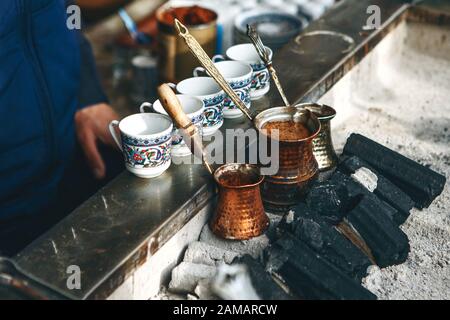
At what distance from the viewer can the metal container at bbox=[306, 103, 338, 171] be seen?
2.31 metres

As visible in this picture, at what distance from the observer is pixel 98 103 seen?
3.19 m

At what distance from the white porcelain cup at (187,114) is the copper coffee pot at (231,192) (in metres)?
0.11

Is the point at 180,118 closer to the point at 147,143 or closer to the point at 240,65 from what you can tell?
the point at 147,143

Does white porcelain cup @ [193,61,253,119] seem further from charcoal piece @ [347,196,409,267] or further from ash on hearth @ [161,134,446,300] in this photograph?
charcoal piece @ [347,196,409,267]

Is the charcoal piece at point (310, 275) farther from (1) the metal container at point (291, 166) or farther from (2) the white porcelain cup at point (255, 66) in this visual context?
(2) the white porcelain cup at point (255, 66)

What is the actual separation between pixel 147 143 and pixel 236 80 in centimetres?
48

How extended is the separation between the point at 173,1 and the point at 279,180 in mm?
2406

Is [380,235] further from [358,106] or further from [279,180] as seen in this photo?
[358,106]

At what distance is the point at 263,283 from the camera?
5.85ft

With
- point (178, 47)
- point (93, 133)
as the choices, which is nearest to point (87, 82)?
point (93, 133)

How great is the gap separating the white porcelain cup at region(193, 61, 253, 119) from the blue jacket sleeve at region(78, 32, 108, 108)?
820 mm

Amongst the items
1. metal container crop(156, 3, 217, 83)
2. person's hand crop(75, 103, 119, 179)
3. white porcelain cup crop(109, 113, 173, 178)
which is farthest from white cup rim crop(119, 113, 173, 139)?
metal container crop(156, 3, 217, 83)
